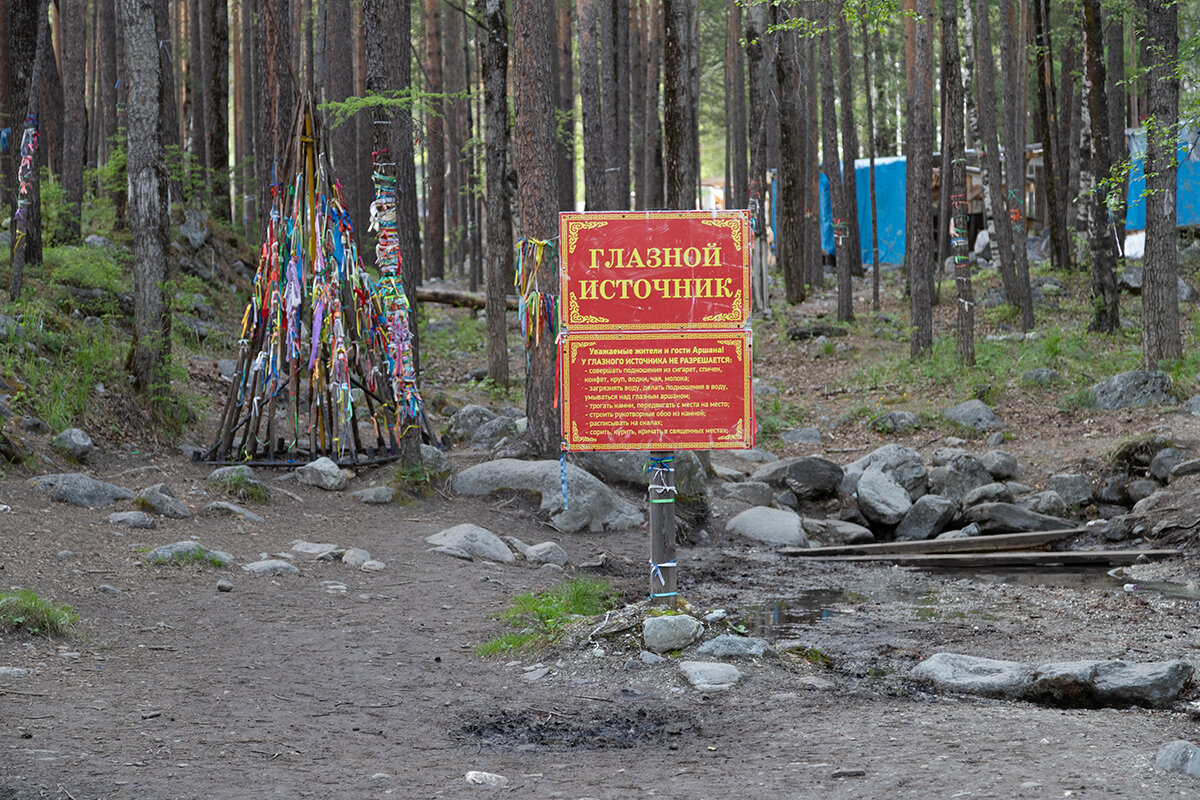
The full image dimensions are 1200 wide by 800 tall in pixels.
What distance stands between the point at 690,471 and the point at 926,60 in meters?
10.0

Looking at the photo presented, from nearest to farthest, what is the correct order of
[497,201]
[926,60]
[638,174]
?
[497,201] → [926,60] → [638,174]

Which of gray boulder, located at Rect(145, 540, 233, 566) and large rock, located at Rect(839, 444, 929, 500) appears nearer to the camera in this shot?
gray boulder, located at Rect(145, 540, 233, 566)

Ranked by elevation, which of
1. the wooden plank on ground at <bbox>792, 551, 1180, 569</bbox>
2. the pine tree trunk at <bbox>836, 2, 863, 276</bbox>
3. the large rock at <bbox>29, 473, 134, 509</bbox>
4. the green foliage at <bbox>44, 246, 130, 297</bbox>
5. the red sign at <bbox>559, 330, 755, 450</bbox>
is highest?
the pine tree trunk at <bbox>836, 2, 863, 276</bbox>

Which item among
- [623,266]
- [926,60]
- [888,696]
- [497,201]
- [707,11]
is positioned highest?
[707,11]

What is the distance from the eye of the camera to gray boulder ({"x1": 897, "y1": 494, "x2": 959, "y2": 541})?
38.3 ft

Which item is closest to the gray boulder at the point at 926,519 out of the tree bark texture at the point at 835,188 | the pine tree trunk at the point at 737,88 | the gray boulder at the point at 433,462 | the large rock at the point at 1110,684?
the gray boulder at the point at 433,462

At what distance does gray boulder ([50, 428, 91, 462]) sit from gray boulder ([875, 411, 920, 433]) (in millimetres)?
9952

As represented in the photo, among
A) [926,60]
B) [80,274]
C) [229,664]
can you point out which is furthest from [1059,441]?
[80,274]

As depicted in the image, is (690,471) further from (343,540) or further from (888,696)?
(888,696)

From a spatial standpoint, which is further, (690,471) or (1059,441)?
(1059,441)

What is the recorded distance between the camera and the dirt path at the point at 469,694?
4254 millimetres

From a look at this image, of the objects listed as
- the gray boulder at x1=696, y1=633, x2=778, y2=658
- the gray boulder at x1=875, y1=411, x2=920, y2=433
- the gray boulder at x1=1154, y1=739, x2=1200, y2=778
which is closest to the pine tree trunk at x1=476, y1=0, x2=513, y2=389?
the gray boulder at x1=875, y1=411, x2=920, y2=433

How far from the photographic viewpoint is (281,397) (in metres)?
12.1

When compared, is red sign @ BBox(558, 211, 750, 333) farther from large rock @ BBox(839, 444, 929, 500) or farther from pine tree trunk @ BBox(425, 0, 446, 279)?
pine tree trunk @ BBox(425, 0, 446, 279)
